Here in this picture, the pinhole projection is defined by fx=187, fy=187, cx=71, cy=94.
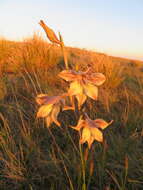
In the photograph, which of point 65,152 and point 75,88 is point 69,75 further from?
point 65,152

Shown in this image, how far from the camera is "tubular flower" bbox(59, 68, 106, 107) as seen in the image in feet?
1.95

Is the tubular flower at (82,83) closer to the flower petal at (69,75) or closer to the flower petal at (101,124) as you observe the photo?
the flower petal at (69,75)

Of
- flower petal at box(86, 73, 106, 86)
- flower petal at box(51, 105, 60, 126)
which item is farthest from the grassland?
flower petal at box(51, 105, 60, 126)

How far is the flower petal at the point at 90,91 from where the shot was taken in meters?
Answer: 0.61

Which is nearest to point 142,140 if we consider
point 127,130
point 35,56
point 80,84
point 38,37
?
point 127,130

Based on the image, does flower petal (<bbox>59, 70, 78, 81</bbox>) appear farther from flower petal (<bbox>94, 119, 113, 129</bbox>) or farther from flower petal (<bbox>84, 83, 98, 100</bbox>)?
flower petal (<bbox>94, 119, 113, 129</bbox>)

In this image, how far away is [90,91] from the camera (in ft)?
2.03

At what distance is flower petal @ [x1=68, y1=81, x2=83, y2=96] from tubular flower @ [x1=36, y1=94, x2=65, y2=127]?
4.0 inches

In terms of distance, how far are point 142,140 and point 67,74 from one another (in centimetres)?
116

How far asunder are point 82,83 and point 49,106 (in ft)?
0.51

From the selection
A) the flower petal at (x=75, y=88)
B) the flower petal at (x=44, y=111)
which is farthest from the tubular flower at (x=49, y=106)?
the flower petal at (x=75, y=88)

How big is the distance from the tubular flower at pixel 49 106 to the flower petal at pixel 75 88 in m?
0.10

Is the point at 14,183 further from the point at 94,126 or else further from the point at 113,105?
the point at 113,105

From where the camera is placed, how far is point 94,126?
0.70 metres
